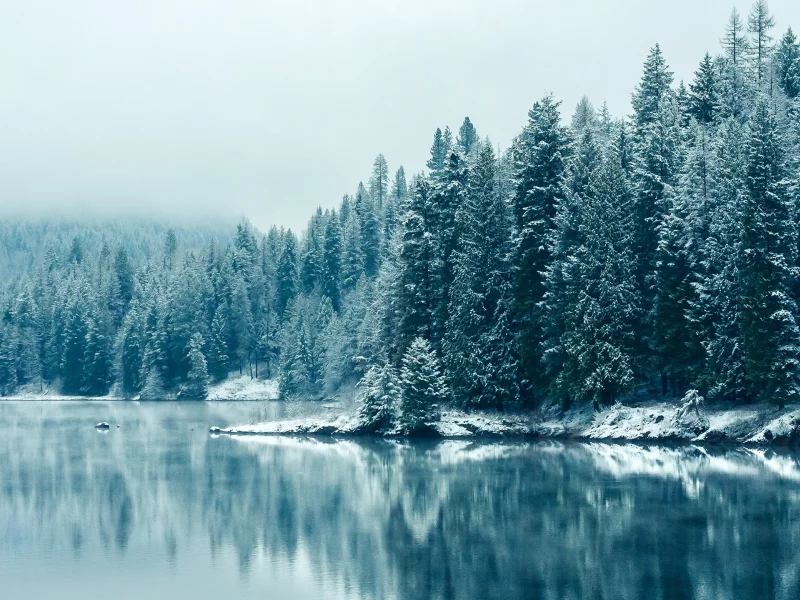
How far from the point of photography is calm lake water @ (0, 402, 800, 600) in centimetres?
2634

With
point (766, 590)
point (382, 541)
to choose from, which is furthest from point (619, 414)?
point (766, 590)

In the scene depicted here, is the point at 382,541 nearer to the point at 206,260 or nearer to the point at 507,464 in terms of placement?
the point at 507,464

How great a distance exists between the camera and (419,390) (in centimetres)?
6538

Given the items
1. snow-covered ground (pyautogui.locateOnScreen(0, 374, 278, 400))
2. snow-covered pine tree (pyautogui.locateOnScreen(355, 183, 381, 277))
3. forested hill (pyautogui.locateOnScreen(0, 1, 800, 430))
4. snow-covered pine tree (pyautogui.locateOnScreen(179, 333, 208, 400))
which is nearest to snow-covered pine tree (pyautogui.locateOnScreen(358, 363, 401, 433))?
forested hill (pyautogui.locateOnScreen(0, 1, 800, 430))

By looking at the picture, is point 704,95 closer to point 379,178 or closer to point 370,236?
point 370,236

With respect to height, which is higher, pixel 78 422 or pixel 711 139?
pixel 711 139

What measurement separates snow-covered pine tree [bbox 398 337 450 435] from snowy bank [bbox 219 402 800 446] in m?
1.13

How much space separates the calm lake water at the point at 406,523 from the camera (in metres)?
26.3

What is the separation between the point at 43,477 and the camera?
49.5 m

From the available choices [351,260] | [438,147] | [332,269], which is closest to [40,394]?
[332,269]

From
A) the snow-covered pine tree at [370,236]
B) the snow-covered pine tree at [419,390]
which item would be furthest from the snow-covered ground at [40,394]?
the snow-covered pine tree at [419,390]

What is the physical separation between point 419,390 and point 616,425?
44.0 feet

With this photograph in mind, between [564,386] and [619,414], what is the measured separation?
384 cm

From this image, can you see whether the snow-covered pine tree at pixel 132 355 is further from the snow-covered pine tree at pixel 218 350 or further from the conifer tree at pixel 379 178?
the conifer tree at pixel 379 178
